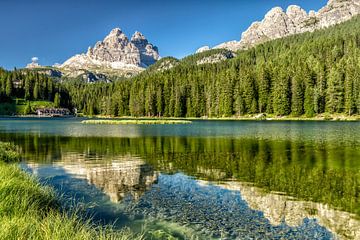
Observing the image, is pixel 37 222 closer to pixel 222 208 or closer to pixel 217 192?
pixel 222 208

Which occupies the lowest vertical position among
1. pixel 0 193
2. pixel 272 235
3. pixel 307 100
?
pixel 272 235

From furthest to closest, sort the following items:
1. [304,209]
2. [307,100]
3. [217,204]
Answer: [307,100]
[217,204]
[304,209]

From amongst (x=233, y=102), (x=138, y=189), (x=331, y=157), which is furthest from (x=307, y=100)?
(x=138, y=189)

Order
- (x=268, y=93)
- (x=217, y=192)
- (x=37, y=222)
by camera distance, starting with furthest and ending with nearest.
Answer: (x=268, y=93), (x=217, y=192), (x=37, y=222)

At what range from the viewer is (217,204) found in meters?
17.4

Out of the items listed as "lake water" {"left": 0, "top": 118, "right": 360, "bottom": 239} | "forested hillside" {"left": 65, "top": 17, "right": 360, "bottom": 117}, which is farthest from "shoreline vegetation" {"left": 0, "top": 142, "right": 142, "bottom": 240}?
"forested hillside" {"left": 65, "top": 17, "right": 360, "bottom": 117}

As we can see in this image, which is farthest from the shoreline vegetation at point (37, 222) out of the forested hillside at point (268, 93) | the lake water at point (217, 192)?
the forested hillside at point (268, 93)

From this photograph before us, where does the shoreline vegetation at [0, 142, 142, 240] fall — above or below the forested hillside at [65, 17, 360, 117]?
below

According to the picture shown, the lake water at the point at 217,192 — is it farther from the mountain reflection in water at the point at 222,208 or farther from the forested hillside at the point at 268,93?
the forested hillside at the point at 268,93

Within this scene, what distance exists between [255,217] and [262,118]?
140 metres

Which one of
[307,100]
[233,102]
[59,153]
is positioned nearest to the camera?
[59,153]

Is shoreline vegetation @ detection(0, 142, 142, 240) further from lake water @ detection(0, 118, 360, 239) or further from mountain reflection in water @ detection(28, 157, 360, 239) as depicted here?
mountain reflection in water @ detection(28, 157, 360, 239)

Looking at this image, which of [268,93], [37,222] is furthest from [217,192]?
[268,93]

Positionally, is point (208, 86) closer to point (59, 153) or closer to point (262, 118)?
point (262, 118)
